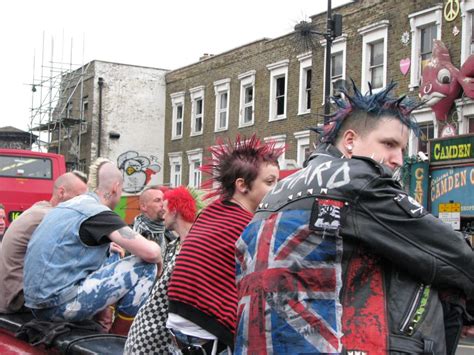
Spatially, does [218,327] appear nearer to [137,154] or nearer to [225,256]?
[225,256]

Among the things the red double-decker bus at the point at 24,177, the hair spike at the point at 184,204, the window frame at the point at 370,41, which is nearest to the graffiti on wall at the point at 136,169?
the red double-decker bus at the point at 24,177

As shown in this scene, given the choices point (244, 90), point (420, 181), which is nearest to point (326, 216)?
point (420, 181)

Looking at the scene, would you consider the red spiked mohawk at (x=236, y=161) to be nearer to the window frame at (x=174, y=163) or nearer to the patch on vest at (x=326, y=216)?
the patch on vest at (x=326, y=216)

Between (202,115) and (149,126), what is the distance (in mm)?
5880

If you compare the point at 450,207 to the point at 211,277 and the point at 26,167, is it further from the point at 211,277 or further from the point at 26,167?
the point at 211,277

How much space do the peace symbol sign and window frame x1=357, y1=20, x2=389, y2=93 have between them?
95.8 inches

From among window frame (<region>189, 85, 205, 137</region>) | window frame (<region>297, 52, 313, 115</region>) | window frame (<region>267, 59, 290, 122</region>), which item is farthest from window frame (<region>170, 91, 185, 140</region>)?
window frame (<region>297, 52, 313, 115</region>)

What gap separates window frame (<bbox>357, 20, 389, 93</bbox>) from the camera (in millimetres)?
22891

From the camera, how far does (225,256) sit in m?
3.30

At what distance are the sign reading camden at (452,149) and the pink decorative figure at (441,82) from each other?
3.29 m

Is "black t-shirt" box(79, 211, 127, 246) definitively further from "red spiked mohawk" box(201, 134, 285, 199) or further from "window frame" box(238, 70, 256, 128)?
"window frame" box(238, 70, 256, 128)

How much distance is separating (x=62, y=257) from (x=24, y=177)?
1699 cm

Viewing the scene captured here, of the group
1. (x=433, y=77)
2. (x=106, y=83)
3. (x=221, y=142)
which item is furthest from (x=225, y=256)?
(x=106, y=83)

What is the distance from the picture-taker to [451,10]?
20422 millimetres
